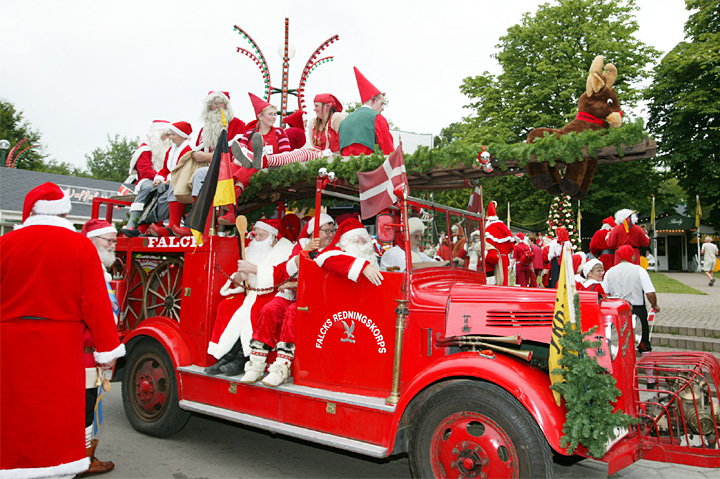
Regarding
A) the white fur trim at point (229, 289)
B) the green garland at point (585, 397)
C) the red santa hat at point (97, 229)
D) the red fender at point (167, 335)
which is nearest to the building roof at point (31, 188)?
the red fender at point (167, 335)

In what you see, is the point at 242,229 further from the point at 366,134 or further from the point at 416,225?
the point at 416,225

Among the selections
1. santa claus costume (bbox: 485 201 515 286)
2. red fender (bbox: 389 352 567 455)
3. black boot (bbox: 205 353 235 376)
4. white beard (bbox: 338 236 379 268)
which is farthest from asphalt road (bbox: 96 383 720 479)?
santa claus costume (bbox: 485 201 515 286)

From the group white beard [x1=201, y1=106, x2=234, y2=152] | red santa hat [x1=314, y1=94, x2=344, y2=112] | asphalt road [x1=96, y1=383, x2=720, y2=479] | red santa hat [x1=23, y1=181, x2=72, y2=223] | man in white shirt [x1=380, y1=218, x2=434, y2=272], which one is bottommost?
asphalt road [x1=96, y1=383, x2=720, y2=479]

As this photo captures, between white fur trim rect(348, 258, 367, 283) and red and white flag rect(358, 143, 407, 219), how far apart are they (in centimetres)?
35

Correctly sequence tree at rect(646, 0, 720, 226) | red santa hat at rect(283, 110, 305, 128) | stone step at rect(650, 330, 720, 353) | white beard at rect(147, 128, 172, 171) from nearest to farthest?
red santa hat at rect(283, 110, 305, 128)
white beard at rect(147, 128, 172, 171)
stone step at rect(650, 330, 720, 353)
tree at rect(646, 0, 720, 226)

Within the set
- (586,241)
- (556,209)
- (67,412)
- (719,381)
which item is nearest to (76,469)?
(67,412)

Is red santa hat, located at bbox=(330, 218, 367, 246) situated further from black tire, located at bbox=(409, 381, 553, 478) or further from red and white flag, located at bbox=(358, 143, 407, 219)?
black tire, located at bbox=(409, 381, 553, 478)

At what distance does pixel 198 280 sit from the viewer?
5121 millimetres

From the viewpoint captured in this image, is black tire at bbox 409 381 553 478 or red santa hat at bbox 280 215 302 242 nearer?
black tire at bbox 409 381 553 478

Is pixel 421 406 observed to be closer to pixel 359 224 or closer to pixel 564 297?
pixel 564 297

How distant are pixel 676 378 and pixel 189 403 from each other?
3.95 m

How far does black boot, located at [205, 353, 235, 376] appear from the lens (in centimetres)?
479

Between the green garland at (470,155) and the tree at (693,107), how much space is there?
2043 cm

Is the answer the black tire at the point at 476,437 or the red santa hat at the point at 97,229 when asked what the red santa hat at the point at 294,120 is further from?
the black tire at the point at 476,437
